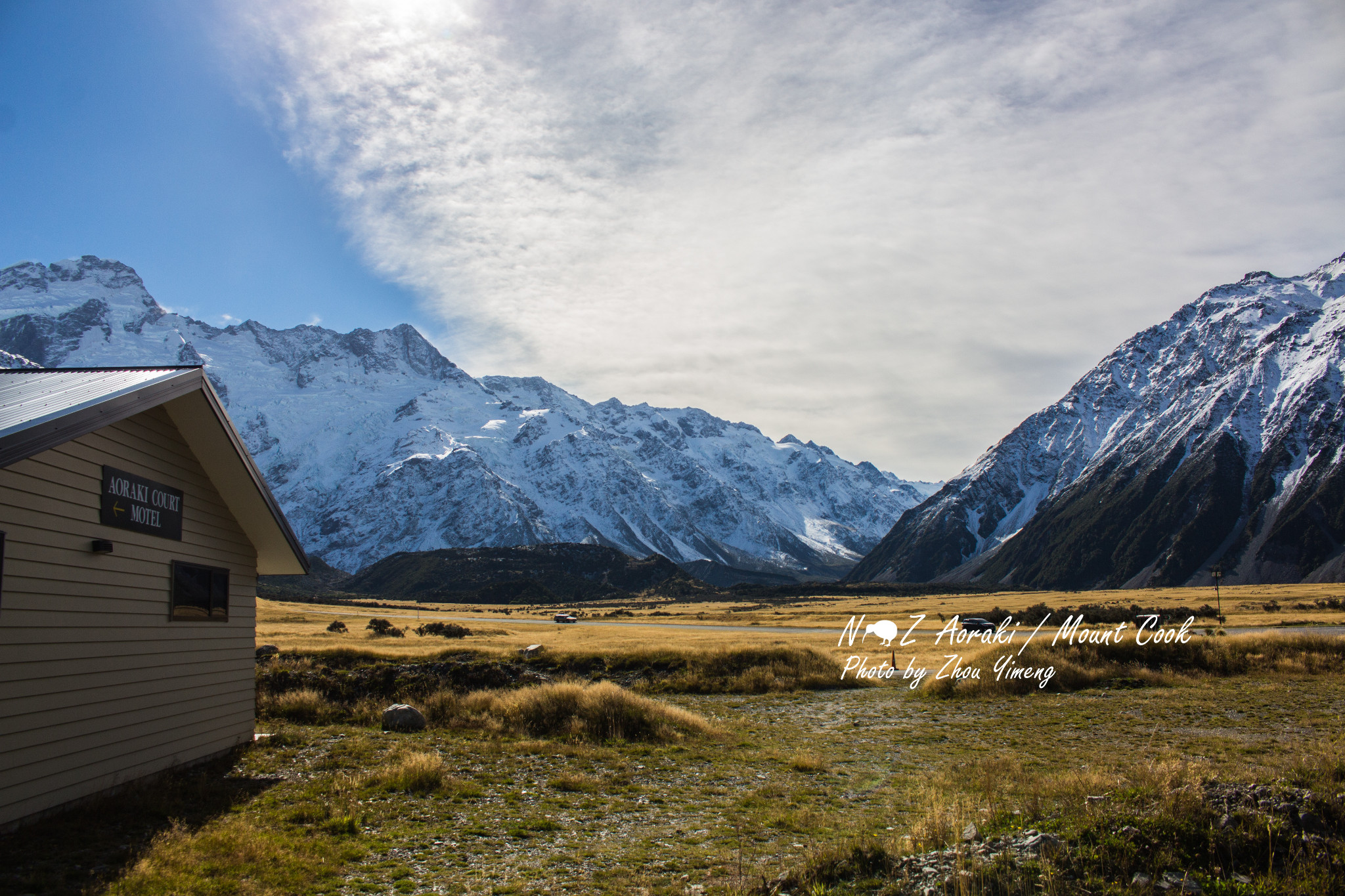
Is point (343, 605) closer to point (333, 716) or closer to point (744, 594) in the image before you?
point (744, 594)

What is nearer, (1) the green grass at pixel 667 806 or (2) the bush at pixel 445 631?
(1) the green grass at pixel 667 806

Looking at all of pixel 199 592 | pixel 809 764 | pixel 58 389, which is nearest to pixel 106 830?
pixel 199 592

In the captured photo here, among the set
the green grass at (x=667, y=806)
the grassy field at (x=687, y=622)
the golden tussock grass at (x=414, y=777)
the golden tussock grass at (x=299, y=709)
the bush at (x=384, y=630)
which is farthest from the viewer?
the bush at (x=384, y=630)

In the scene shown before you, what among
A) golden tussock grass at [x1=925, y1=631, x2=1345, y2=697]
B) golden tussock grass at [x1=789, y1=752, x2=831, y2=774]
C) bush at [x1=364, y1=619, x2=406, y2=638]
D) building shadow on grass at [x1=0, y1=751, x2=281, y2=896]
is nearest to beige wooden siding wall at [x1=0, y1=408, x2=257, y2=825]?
building shadow on grass at [x1=0, y1=751, x2=281, y2=896]

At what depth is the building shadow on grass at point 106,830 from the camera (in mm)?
8609

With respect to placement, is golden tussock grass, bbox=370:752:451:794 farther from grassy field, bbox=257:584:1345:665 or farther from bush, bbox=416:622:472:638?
bush, bbox=416:622:472:638

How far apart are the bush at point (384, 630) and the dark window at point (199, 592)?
134 feet

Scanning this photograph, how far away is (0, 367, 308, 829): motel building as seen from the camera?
33.9ft

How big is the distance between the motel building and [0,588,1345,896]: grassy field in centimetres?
84

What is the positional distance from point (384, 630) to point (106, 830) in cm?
5448

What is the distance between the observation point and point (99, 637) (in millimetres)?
11938

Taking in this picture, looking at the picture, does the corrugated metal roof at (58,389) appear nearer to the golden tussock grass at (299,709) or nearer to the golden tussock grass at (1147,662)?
the golden tussock grass at (299,709)

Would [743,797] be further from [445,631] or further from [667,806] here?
[445,631]

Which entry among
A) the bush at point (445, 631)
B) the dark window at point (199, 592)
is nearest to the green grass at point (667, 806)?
the dark window at point (199, 592)
